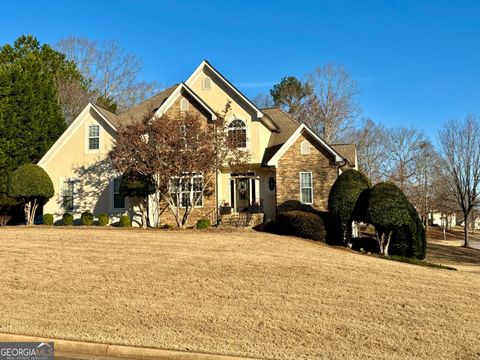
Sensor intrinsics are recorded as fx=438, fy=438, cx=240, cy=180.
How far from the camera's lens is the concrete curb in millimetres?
6016

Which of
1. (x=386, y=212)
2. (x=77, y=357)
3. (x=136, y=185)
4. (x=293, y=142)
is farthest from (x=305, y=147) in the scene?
(x=77, y=357)

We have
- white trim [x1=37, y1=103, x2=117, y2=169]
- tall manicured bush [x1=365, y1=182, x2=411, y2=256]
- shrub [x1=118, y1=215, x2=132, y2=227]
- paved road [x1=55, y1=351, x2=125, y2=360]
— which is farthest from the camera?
white trim [x1=37, y1=103, x2=117, y2=169]

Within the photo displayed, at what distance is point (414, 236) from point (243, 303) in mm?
11002

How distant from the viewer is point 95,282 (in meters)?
9.68

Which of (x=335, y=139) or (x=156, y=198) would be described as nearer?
(x=156, y=198)

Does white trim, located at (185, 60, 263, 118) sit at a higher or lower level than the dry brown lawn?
higher

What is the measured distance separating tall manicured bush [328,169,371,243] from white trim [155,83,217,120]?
7.46 meters

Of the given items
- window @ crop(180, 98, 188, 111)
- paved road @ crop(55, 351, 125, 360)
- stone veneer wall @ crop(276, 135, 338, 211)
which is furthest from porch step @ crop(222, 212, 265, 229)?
paved road @ crop(55, 351, 125, 360)

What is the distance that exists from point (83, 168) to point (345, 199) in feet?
46.0

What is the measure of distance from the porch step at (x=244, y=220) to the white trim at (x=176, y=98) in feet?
17.0

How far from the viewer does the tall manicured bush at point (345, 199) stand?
18500 millimetres

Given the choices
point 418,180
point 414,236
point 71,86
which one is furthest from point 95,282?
point 418,180

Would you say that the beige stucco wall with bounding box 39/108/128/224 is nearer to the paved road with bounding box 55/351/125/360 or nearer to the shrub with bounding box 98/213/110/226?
the shrub with bounding box 98/213/110/226

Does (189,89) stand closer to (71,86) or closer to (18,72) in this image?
(18,72)
